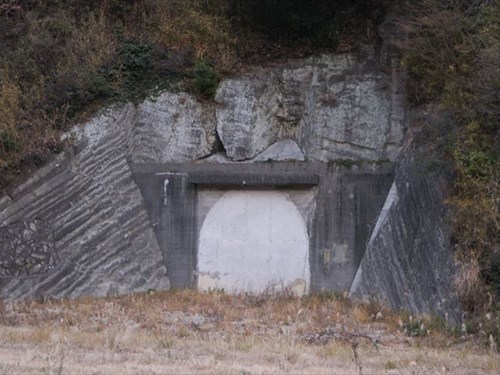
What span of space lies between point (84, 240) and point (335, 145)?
19.0ft

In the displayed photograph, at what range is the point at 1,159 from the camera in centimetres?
1677

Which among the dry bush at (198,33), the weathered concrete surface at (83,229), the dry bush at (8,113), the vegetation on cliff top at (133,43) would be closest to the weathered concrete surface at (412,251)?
the vegetation on cliff top at (133,43)

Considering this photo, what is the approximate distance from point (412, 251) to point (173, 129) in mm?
6201

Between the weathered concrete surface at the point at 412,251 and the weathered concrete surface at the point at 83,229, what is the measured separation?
449cm

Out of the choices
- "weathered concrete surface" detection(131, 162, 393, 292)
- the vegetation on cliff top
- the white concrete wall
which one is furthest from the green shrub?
the white concrete wall

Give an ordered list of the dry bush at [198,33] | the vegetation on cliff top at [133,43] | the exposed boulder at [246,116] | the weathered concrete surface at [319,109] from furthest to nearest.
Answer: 1. the dry bush at [198,33]
2. the exposed boulder at [246,116]
3. the weathered concrete surface at [319,109]
4. the vegetation on cliff top at [133,43]

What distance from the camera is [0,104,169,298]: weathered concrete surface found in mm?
16688

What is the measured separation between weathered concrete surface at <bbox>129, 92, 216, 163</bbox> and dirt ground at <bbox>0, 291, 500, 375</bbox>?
10.6ft

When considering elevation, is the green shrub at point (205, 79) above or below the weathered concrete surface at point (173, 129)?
above

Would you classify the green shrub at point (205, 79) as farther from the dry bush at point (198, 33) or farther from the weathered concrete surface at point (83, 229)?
the weathered concrete surface at point (83, 229)

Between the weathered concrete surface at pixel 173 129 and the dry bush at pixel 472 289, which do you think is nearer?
the dry bush at pixel 472 289

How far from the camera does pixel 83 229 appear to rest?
56.2 feet

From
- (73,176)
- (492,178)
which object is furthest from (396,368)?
(73,176)

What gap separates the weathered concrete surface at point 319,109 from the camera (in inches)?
721
